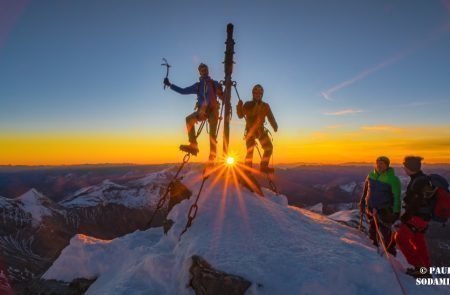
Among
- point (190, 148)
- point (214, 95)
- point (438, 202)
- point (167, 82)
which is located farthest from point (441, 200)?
point (167, 82)

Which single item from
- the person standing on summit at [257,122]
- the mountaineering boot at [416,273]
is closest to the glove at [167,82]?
the person standing on summit at [257,122]

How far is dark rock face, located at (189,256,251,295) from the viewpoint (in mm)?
7695

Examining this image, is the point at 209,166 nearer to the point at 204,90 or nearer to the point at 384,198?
the point at 204,90

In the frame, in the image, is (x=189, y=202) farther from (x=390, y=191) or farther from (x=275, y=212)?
(x=390, y=191)

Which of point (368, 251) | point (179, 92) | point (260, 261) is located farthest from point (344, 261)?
point (179, 92)

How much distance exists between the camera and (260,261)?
27.2ft

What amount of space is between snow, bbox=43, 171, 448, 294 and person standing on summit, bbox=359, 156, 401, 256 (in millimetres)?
756

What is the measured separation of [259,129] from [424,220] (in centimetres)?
656

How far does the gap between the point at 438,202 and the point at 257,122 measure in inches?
263

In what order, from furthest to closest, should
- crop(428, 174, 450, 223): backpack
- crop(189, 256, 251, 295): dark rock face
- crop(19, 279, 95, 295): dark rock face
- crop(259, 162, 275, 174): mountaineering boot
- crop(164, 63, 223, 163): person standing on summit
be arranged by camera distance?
1. crop(259, 162, 275, 174): mountaineering boot
2. crop(164, 63, 223, 163): person standing on summit
3. crop(19, 279, 95, 295): dark rock face
4. crop(428, 174, 450, 223): backpack
5. crop(189, 256, 251, 295): dark rock face

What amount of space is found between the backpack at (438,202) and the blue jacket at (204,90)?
7656mm

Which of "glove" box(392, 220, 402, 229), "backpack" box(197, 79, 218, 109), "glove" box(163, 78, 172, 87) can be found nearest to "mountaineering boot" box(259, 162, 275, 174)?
"backpack" box(197, 79, 218, 109)

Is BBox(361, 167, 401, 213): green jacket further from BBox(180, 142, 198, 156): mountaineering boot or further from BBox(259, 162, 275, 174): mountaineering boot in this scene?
BBox(180, 142, 198, 156): mountaineering boot

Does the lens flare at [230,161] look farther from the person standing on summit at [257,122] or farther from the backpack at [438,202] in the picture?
the backpack at [438,202]
